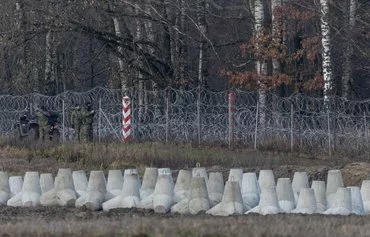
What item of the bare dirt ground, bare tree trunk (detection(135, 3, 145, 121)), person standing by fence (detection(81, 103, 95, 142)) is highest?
bare tree trunk (detection(135, 3, 145, 121))

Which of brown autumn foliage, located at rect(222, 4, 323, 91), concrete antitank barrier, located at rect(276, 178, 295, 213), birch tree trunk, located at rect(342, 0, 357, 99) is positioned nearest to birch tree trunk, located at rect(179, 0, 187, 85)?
brown autumn foliage, located at rect(222, 4, 323, 91)

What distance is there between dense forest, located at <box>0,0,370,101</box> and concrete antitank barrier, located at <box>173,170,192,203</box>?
66.1ft

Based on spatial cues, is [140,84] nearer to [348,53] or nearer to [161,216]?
[348,53]

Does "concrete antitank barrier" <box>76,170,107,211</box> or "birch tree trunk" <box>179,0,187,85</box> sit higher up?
"birch tree trunk" <box>179,0,187,85</box>

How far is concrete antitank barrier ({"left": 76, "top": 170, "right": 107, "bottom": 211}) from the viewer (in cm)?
1797

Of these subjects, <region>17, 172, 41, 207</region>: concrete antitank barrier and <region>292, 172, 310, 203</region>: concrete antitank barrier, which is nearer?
<region>17, 172, 41, 207</region>: concrete antitank barrier

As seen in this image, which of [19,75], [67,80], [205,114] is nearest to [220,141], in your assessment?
[205,114]

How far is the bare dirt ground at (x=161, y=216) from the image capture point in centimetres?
1250

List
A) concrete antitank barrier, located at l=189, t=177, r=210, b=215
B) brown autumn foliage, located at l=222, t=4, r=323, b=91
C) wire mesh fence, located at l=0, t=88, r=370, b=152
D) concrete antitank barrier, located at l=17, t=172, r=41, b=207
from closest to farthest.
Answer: concrete antitank barrier, located at l=189, t=177, r=210, b=215, concrete antitank barrier, located at l=17, t=172, r=41, b=207, wire mesh fence, located at l=0, t=88, r=370, b=152, brown autumn foliage, located at l=222, t=4, r=323, b=91

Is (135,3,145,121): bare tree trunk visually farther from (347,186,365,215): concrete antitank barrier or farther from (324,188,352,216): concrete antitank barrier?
(324,188,352,216): concrete antitank barrier

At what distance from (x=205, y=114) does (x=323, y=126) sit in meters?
3.94

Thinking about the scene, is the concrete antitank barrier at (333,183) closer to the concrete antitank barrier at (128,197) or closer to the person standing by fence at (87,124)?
the concrete antitank barrier at (128,197)

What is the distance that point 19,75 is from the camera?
45.3 meters

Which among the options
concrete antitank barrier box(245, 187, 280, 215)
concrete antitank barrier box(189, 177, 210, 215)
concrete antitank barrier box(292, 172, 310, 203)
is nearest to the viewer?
concrete antitank barrier box(245, 187, 280, 215)
